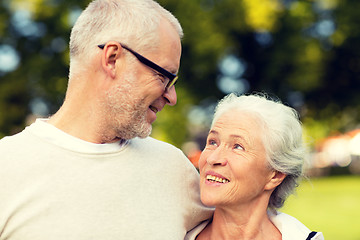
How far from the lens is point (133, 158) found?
2842mm

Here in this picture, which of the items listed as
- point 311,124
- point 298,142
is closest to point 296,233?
point 298,142

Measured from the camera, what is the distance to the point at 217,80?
22.7m

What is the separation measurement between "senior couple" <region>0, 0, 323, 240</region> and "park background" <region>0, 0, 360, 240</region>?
42.6ft

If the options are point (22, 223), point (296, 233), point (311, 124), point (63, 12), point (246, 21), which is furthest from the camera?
point (311, 124)

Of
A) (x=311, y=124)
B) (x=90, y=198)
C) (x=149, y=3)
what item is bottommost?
(x=90, y=198)

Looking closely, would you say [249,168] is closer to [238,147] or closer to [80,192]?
[238,147]

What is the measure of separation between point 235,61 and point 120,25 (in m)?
20.7

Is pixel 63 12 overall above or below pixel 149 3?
above

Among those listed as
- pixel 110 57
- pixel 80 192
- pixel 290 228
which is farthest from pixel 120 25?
pixel 290 228

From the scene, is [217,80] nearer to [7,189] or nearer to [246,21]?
[246,21]

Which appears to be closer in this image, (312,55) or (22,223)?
(22,223)

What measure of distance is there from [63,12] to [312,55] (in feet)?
34.2

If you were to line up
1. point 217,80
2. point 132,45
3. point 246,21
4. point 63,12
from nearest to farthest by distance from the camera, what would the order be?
point 132,45 → point 63,12 → point 246,21 → point 217,80

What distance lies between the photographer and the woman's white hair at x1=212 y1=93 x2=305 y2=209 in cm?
308
